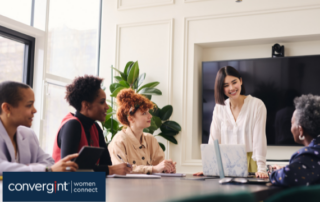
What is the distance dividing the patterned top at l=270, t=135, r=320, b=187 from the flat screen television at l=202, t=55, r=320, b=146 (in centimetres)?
283

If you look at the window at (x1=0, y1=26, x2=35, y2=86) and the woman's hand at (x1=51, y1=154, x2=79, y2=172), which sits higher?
the window at (x1=0, y1=26, x2=35, y2=86)

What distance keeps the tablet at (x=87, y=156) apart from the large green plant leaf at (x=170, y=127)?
291 cm

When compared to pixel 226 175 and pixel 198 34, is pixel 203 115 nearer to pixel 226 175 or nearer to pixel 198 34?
pixel 198 34

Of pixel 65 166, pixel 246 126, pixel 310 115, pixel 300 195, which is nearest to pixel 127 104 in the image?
pixel 246 126

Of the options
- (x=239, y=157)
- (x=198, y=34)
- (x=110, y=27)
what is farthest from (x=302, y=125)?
(x=110, y=27)

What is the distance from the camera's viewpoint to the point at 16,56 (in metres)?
4.14

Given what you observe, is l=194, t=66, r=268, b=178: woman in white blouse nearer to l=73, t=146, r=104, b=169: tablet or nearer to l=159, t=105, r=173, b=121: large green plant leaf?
l=73, t=146, r=104, b=169: tablet

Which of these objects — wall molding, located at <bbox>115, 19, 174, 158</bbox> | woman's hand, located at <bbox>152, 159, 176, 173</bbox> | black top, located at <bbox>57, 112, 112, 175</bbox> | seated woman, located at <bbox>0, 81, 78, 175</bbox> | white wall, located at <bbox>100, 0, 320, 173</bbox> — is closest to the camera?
seated woman, located at <bbox>0, 81, 78, 175</bbox>

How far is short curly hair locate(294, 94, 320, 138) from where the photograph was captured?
5.24 ft

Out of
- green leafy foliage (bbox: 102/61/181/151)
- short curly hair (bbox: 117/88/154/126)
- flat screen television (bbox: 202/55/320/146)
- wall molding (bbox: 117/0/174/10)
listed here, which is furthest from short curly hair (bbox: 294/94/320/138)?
wall molding (bbox: 117/0/174/10)

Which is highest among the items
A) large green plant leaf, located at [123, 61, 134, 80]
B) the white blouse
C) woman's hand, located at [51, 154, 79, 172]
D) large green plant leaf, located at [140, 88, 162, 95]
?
large green plant leaf, located at [123, 61, 134, 80]

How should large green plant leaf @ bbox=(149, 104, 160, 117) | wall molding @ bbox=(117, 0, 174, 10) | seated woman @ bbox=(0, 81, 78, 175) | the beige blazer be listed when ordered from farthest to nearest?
1. wall molding @ bbox=(117, 0, 174, 10)
2. large green plant leaf @ bbox=(149, 104, 160, 117)
3. the beige blazer
4. seated woman @ bbox=(0, 81, 78, 175)

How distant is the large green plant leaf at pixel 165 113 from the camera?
4.61 metres

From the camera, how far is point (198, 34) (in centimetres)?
472
